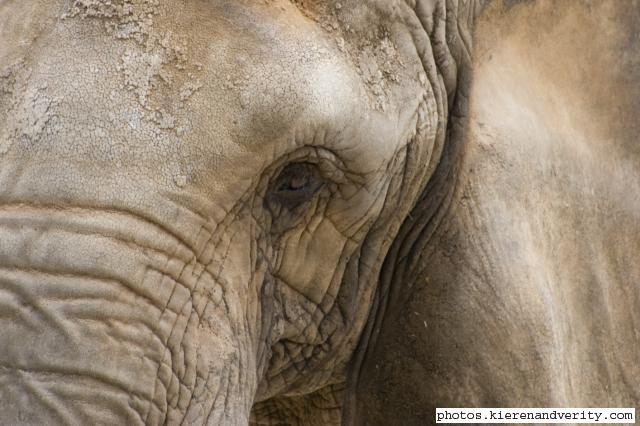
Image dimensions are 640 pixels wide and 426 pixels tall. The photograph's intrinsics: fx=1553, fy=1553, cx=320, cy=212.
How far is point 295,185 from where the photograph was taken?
2.03 meters

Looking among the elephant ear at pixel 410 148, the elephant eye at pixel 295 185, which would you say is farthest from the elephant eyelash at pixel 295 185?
the elephant ear at pixel 410 148

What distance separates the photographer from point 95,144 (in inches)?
69.4

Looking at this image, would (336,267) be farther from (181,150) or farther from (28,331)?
(28,331)

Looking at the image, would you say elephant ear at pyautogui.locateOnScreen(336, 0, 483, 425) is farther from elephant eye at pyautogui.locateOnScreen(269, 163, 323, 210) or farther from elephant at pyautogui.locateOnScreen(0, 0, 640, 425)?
elephant eye at pyautogui.locateOnScreen(269, 163, 323, 210)

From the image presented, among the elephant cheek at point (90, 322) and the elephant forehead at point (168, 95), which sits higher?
the elephant forehead at point (168, 95)

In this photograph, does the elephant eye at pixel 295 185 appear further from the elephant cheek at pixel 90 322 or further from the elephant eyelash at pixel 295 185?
the elephant cheek at pixel 90 322

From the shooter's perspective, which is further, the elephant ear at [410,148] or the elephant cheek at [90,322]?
the elephant ear at [410,148]

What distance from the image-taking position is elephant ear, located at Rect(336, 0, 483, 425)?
207 cm

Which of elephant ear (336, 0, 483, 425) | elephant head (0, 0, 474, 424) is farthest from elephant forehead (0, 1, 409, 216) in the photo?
elephant ear (336, 0, 483, 425)

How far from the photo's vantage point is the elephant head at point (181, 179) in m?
1.72

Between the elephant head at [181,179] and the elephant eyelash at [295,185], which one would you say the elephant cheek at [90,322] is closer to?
the elephant head at [181,179]

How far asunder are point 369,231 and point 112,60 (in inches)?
21.2

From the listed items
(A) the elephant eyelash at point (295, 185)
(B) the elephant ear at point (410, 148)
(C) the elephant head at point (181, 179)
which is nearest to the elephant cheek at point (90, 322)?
(C) the elephant head at point (181, 179)

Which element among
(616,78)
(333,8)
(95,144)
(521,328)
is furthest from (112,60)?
(616,78)
